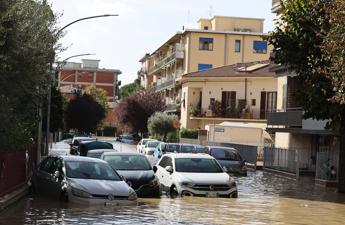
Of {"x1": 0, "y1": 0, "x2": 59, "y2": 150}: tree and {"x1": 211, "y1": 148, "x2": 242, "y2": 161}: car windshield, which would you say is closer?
{"x1": 0, "y1": 0, "x2": 59, "y2": 150}: tree

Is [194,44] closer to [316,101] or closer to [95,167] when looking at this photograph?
[316,101]

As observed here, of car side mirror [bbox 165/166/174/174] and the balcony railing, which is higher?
the balcony railing

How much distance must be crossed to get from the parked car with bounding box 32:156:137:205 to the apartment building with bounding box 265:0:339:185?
17.1 m

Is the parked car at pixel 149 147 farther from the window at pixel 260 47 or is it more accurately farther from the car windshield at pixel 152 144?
the window at pixel 260 47

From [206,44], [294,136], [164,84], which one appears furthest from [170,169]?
[164,84]

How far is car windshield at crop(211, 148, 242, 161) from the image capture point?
36.7 metres

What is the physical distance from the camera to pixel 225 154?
3706 cm

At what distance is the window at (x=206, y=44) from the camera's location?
8569cm

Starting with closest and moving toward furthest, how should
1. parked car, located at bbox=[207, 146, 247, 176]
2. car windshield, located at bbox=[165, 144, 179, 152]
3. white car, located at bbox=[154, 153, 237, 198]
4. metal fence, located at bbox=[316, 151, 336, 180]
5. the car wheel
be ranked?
white car, located at bbox=[154, 153, 237, 198], the car wheel, metal fence, located at bbox=[316, 151, 336, 180], parked car, located at bbox=[207, 146, 247, 176], car windshield, located at bbox=[165, 144, 179, 152]

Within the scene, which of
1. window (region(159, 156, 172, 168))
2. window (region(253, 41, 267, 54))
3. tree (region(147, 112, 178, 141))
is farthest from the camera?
window (region(253, 41, 267, 54))

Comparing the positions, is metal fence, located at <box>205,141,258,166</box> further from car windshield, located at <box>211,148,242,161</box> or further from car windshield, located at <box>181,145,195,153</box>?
car windshield, located at <box>211,148,242,161</box>

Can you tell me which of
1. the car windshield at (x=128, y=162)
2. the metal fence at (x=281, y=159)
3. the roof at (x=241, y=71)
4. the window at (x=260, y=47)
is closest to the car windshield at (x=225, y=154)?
the metal fence at (x=281, y=159)

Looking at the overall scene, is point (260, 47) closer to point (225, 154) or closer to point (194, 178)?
point (225, 154)

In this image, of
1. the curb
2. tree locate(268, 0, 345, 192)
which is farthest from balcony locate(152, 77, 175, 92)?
the curb
